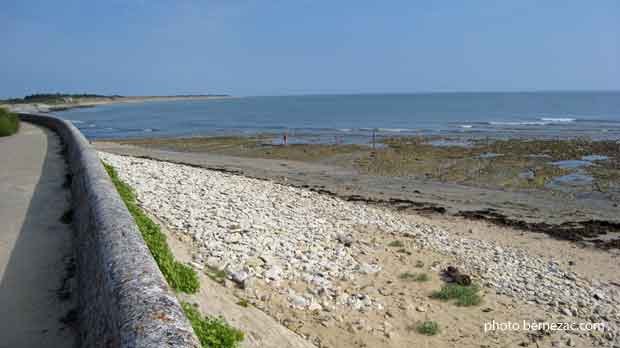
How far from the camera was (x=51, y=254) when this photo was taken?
651 centimetres

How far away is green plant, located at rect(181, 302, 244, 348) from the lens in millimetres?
5164

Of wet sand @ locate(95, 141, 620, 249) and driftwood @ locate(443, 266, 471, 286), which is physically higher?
driftwood @ locate(443, 266, 471, 286)

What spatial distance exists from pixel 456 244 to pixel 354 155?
63.1 feet

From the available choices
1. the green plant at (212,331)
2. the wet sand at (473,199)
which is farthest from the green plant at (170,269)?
the wet sand at (473,199)

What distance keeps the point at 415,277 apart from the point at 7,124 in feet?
73.6

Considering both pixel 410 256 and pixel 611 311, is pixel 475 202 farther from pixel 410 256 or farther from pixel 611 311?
pixel 611 311

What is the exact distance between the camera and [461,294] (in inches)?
332

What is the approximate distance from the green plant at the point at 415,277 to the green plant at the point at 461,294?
17.5 inches

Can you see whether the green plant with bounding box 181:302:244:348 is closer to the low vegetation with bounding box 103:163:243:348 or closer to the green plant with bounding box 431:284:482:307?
the low vegetation with bounding box 103:163:243:348

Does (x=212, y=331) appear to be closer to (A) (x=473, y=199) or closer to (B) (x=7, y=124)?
(A) (x=473, y=199)

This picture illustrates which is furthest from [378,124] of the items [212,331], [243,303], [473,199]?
[212,331]

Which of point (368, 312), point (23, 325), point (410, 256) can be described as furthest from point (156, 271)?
point (410, 256)

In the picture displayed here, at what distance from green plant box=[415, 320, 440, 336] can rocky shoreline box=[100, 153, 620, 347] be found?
28.3 inches

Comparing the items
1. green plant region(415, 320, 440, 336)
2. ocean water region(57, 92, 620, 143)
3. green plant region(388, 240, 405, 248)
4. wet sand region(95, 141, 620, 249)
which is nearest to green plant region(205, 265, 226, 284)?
green plant region(415, 320, 440, 336)
